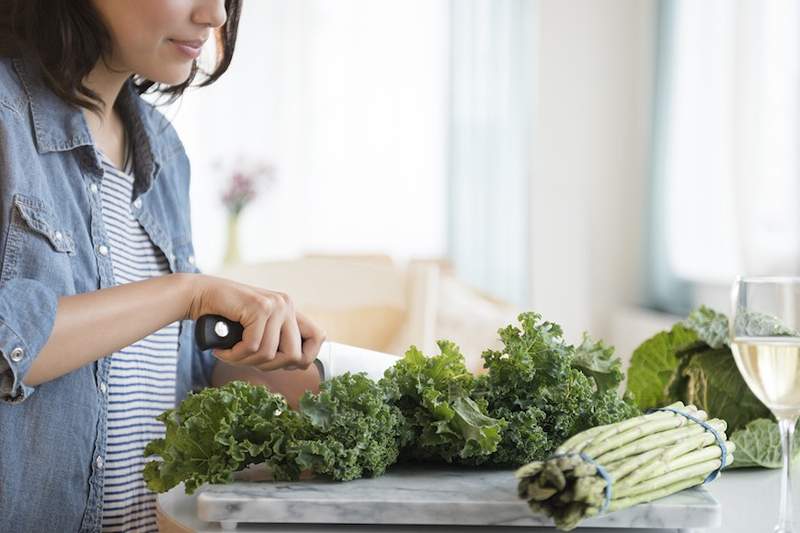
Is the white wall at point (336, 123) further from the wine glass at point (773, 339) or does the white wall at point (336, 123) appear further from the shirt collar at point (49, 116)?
the wine glass at point (773, 339)

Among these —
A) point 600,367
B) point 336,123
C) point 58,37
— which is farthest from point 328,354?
point 336,123

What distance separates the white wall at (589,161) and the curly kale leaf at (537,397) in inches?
180

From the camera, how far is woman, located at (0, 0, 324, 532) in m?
1.12

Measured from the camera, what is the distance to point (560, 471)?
77 cm

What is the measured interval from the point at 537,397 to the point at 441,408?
0.10 meters

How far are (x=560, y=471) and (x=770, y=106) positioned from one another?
11.1 ft

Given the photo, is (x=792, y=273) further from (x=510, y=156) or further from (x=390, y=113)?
(x=390, y=113)

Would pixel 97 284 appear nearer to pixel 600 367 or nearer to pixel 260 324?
pixel 260 324

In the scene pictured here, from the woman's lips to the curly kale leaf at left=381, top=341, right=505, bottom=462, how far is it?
1.79 feet

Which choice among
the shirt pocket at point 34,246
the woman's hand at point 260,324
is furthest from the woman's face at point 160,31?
the woman's hand at point 260,324

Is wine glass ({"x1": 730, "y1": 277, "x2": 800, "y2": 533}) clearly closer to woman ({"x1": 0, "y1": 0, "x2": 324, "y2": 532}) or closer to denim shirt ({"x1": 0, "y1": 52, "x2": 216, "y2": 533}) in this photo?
woman ({"x1": 0, "y1": 0, "x2": 324, "y2": 532})

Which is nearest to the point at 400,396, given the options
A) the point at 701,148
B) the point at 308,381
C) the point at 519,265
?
the point at 308,381

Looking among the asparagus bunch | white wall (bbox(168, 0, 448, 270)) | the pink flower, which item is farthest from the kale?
white wall (bbox(168, 0, 448, 270))

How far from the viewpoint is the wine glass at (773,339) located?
88 cm
